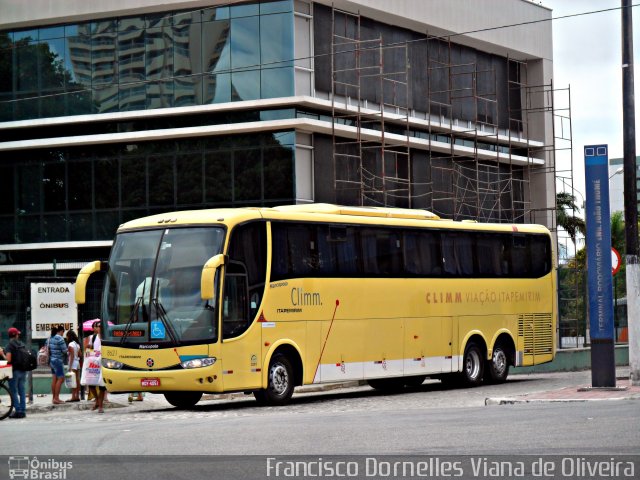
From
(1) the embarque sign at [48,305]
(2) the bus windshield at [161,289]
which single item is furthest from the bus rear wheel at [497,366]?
(2) the bus windshield at [161,289]

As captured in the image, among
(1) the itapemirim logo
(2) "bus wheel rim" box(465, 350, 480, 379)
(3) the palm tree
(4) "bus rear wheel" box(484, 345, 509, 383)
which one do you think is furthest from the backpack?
(3) the palm tree

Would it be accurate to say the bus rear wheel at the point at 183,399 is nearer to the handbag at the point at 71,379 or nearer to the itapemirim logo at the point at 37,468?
the handbag at the point at 71,379

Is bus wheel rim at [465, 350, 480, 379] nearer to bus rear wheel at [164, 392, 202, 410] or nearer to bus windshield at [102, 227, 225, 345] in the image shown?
bus rear wheel at [164, 392, 202, 410]

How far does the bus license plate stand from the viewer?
74.5 ft

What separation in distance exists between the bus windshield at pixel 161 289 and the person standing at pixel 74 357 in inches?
198

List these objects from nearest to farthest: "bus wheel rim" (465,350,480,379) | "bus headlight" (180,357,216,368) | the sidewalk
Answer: the sidewalk
"bus headlight" (180,357,216,368)
"bus wheel rim" (465,350,480,379)

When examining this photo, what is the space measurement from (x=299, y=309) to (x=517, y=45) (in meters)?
30.0

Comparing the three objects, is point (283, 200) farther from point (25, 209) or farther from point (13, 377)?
point (13, 377)

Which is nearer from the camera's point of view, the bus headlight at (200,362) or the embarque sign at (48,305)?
the bus headlight at (200,362)

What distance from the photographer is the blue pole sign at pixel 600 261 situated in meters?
23.6

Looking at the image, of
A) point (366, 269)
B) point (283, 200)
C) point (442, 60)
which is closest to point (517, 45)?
point (442, 60)

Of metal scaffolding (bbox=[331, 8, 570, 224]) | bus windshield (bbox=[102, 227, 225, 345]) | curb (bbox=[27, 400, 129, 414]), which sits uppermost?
metal scaffolding (bbox=[331, 8, 570, 224])

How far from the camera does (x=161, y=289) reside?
74.6 ft

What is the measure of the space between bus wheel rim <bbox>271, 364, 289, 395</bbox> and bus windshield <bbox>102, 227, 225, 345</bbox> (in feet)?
6.33
